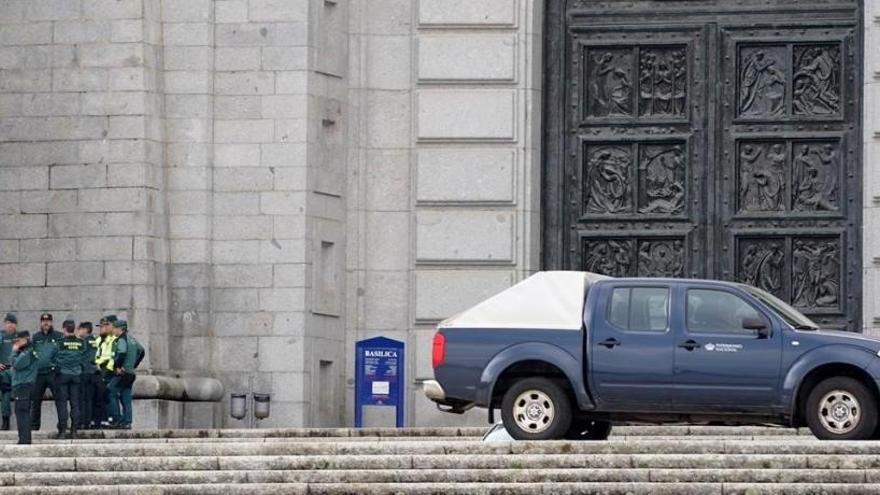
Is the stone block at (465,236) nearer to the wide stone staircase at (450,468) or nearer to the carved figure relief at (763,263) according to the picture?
the carved figure relief at (763,263)

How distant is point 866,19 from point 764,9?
1.54 metres

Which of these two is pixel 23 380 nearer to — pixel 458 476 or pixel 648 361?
pixel 648 361

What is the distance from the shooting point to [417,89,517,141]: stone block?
3966 cm

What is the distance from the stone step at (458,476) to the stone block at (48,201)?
415 inches

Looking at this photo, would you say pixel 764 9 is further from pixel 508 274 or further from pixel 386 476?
pixel 386 476

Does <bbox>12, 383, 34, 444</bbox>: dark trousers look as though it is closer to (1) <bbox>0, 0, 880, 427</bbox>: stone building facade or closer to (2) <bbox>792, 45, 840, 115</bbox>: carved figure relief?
(1) <bbox>0, 0, 880, 427</bbox>: stone building facade

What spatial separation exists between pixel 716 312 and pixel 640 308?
78cm

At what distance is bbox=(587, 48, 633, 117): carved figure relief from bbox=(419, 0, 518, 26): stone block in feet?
4.68

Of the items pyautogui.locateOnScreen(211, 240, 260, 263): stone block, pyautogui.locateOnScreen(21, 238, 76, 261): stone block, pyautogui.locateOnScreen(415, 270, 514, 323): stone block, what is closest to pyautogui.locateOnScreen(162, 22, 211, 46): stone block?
pyautogui.locateOnScreen(211, 240, 260, 263): stone block

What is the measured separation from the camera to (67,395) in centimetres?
3441

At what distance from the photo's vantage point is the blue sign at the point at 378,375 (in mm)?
38406

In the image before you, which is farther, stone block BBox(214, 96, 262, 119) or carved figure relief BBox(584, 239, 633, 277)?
carved figure relief BBox(584, 239, 633, 277)

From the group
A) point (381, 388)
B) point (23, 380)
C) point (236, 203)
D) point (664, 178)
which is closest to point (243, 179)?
point (236, 203)

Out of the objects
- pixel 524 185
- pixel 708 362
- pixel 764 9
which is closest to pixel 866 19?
pixel 764 9
